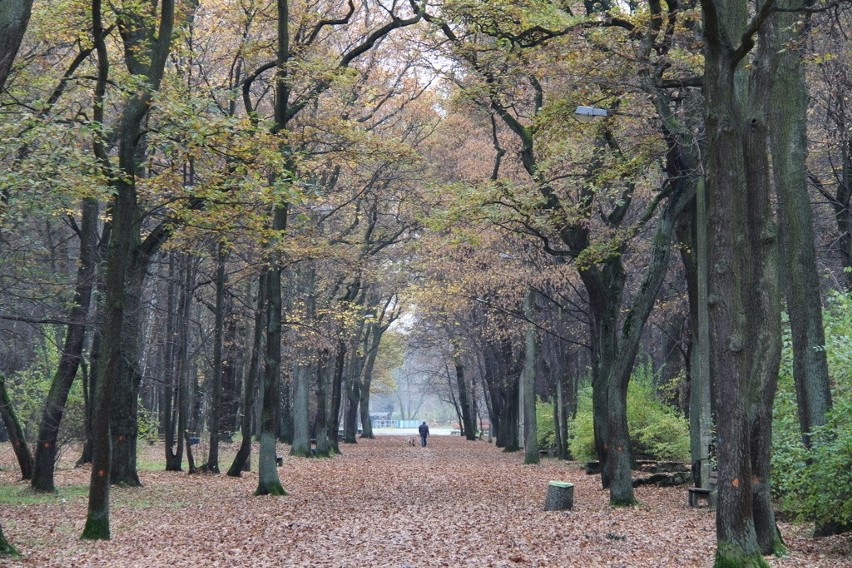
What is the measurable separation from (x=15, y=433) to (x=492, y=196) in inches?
430

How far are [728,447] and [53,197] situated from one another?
10487 millimetres

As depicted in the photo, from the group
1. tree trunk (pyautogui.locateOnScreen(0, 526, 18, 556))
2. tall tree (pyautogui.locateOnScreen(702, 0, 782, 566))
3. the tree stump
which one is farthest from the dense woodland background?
tree trunk (pyautogui.locateOnScreen(0, 526, 18, 556))

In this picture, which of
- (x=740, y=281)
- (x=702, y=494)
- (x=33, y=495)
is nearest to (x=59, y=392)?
(x=33, y=495)

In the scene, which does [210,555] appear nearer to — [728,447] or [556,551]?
[556,551]

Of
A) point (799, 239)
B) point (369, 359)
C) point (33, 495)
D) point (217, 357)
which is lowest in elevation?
point (33, 495)

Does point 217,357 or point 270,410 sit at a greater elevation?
point 217,357

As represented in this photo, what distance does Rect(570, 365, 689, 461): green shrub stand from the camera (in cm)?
2444

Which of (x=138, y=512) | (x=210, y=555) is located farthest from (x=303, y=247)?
(x=210, y=555)

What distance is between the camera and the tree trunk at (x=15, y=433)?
16.0m

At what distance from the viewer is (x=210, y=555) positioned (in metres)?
10.6

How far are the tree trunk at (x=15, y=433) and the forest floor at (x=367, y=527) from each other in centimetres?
44

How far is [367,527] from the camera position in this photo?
1312 cm

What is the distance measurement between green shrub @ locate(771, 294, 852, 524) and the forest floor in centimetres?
53

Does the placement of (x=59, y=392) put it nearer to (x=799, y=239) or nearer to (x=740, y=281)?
(x=740, y=281)
